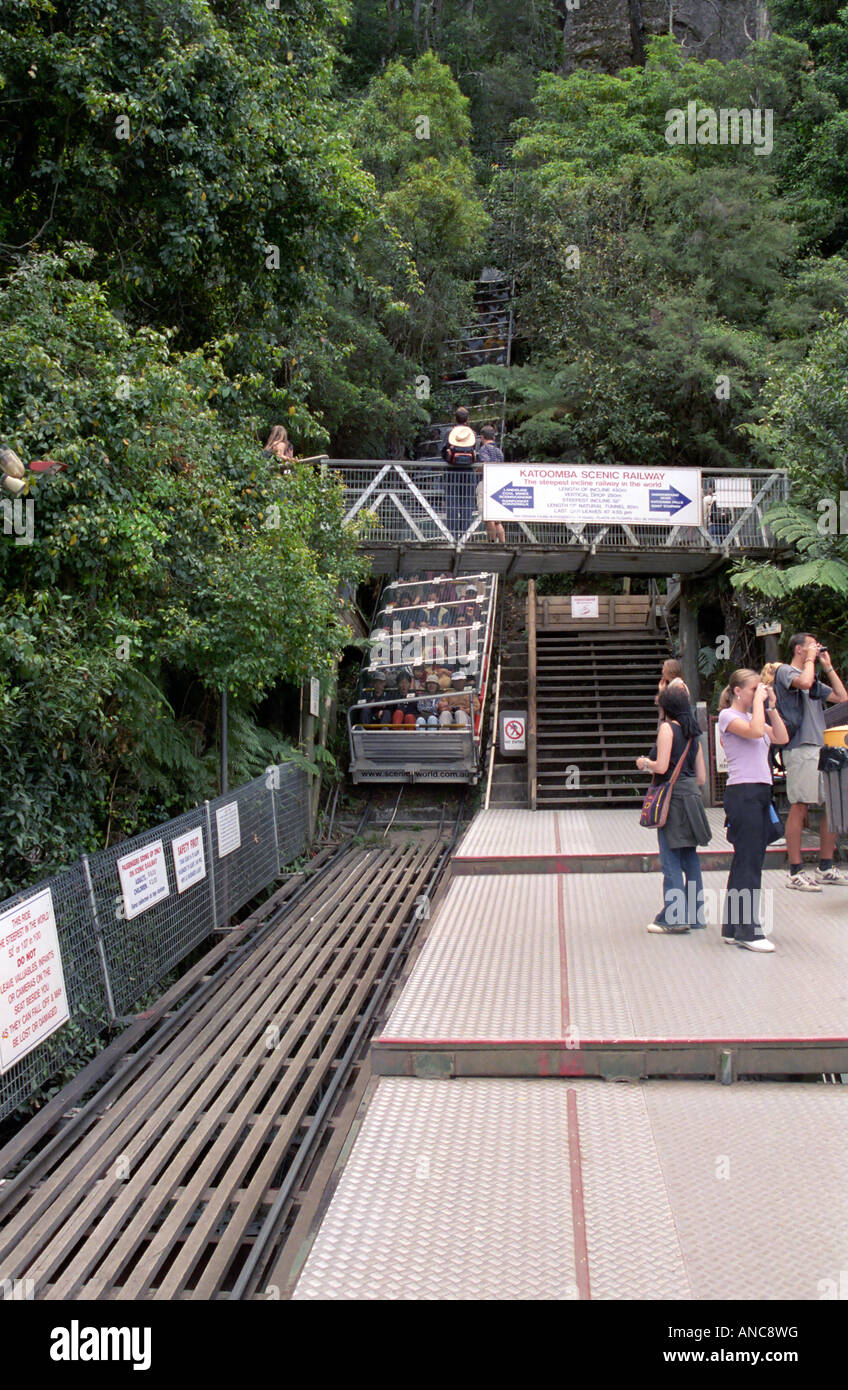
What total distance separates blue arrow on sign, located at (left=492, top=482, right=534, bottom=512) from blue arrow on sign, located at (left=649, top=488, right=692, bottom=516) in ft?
5.78

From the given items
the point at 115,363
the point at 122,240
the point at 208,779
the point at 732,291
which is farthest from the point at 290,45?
the point at 732,291

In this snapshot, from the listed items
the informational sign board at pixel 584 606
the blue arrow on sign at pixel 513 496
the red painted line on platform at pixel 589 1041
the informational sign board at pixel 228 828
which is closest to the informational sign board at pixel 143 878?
the informational sign board at pixel 228 828

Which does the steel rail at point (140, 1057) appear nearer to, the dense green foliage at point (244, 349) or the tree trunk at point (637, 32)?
the dense green foliage at point (244, 349)

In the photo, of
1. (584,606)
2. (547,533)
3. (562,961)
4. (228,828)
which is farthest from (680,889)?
(584,606)

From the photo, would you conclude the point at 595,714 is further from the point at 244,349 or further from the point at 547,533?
the point at 244,349

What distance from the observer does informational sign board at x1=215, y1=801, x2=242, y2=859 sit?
29.4 ft

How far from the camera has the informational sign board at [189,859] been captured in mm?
7809

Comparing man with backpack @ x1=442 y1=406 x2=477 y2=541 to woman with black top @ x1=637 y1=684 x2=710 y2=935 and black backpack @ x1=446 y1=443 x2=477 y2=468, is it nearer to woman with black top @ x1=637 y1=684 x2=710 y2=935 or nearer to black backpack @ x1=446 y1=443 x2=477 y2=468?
black backpack @ x1=446 y1=443 x2=477 y2=468

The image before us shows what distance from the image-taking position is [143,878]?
280 inches

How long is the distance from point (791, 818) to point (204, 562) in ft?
18.2

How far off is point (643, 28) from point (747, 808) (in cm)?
4044

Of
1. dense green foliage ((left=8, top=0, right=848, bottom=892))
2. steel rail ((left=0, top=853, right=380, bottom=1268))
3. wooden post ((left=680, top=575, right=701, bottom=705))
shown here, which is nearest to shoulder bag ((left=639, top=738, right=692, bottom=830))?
steel rail ((left=0, top=853, right=380, bottom=1268))

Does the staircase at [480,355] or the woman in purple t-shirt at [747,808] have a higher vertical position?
the staircase at [480,355]

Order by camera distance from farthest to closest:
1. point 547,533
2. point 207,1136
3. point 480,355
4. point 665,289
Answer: point 480,355
point 665,289
point 547,533
point 207,1136
